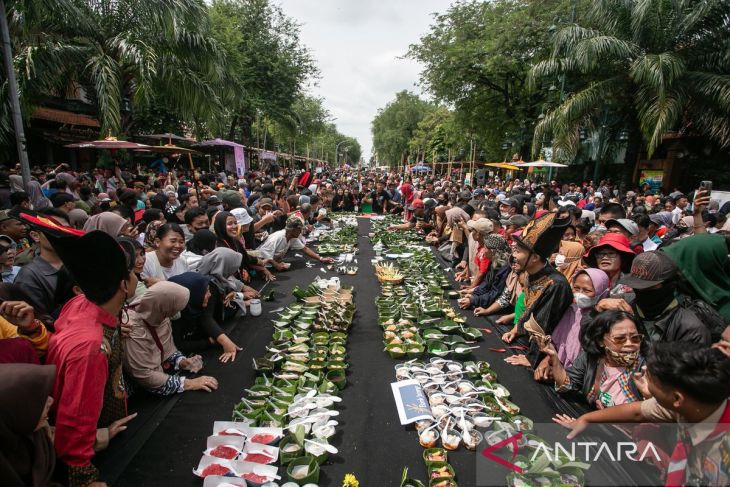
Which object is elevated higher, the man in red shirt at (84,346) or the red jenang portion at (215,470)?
the man in red shirt at (84,346)

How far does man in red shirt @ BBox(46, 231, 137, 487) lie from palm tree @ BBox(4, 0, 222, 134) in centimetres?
807

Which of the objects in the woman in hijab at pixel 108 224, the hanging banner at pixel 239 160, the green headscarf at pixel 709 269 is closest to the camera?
the green headscarf at pixel 709 269

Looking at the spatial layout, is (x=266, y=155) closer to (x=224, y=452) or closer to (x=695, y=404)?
(x=224, y=452)

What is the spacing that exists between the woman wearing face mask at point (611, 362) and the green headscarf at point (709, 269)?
0.79 m

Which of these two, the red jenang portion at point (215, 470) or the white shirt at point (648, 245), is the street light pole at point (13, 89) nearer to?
the red jenang portion at point (215, 470)

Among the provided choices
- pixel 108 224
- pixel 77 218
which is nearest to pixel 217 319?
pixel 108 224

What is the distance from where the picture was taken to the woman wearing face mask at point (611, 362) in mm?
2414

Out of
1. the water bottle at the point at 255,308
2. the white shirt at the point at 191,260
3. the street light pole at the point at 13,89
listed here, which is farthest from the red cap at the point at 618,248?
the street light pole at the point at 13,89

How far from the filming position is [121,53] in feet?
28.9

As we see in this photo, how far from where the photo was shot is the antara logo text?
1945 mm

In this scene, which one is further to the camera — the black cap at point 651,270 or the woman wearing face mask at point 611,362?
the black cap at point 651,270

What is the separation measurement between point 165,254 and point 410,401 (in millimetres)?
2737

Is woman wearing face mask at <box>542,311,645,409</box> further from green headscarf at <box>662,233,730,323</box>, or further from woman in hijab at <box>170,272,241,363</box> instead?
woman in hijab at <box>170,272,241,363</box>

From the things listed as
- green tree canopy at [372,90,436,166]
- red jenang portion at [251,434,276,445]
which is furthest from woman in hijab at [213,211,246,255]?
green tree canopy at [372,90,436,166]
